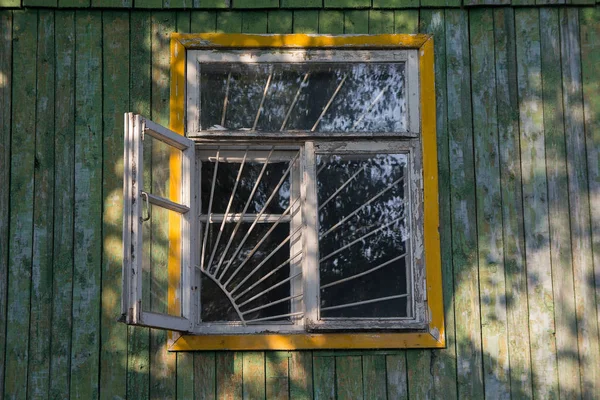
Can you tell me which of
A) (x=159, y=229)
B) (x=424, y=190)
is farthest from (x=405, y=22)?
(x=159, y=229)

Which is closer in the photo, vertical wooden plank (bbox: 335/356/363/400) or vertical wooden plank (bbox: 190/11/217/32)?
vertical wooden plank (bbox: 335/356/363/400)

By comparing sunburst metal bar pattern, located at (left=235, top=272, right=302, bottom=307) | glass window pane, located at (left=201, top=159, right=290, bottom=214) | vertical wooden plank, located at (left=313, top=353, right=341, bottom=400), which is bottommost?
vertical wooden plank, located at (left=313, top=353, right=341, bottom=400)

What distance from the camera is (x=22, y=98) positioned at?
15.9 feet

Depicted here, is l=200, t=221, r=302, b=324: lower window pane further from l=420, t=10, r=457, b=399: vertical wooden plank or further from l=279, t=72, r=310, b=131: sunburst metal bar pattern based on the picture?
l=420, t=10, r=457, b=399: vertical wooden plank

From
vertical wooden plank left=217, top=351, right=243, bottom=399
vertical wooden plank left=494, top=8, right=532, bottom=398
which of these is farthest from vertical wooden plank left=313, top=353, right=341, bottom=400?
vertical wooden plank left=494, top=8, right=532, bottom=398

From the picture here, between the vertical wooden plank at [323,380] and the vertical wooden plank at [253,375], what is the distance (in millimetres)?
249

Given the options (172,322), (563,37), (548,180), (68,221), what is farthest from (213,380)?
(563,37)

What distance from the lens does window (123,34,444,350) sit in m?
4.65

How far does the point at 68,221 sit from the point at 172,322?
2.63 ft

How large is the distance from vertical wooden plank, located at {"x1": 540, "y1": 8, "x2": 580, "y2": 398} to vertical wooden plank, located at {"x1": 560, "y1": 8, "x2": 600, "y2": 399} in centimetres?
3

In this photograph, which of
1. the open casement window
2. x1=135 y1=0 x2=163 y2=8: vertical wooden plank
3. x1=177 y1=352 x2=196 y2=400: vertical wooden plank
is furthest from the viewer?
x1=135 y1=0 x2=163 y2=8: vertical wooden plank

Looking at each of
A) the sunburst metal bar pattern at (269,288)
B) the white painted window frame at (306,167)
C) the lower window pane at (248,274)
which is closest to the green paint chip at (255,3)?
the white painted window frame at (306,167)

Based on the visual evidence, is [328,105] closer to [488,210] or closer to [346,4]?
[346,4]

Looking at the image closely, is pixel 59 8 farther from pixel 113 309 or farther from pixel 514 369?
pixel 514 369
